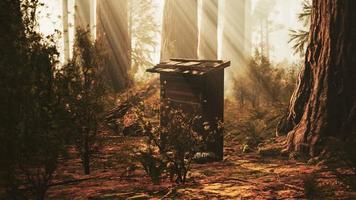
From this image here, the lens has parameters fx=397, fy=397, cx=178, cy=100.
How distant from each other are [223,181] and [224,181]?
15 mm

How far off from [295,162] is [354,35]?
2.44 meters

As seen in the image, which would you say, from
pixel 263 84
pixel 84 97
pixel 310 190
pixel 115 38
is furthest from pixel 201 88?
pixel 115 38

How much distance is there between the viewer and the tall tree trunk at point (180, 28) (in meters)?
15.6

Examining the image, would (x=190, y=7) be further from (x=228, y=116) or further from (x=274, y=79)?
(x=228, y=116)

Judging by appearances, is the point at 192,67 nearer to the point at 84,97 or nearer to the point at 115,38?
the point at 84,97

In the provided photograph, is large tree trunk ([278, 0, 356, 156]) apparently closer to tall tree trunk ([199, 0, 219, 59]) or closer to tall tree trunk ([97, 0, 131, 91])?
tall tree trunk ([97, 0, 131, 91])

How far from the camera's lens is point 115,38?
15062 mm

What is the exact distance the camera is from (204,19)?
23.9m

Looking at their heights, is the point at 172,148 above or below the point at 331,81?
below

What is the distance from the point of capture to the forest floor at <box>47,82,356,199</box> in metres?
5.01

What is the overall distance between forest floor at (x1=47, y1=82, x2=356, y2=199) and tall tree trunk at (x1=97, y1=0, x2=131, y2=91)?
7.32 m

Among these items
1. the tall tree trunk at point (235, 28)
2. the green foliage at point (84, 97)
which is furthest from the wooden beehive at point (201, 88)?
the tall tree trunk at point (235, 28)

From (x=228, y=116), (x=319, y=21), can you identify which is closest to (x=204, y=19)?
(x=228, y=116)

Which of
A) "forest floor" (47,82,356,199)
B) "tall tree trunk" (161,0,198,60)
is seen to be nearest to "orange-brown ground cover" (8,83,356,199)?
"forest floor" (47,82,356,199)
